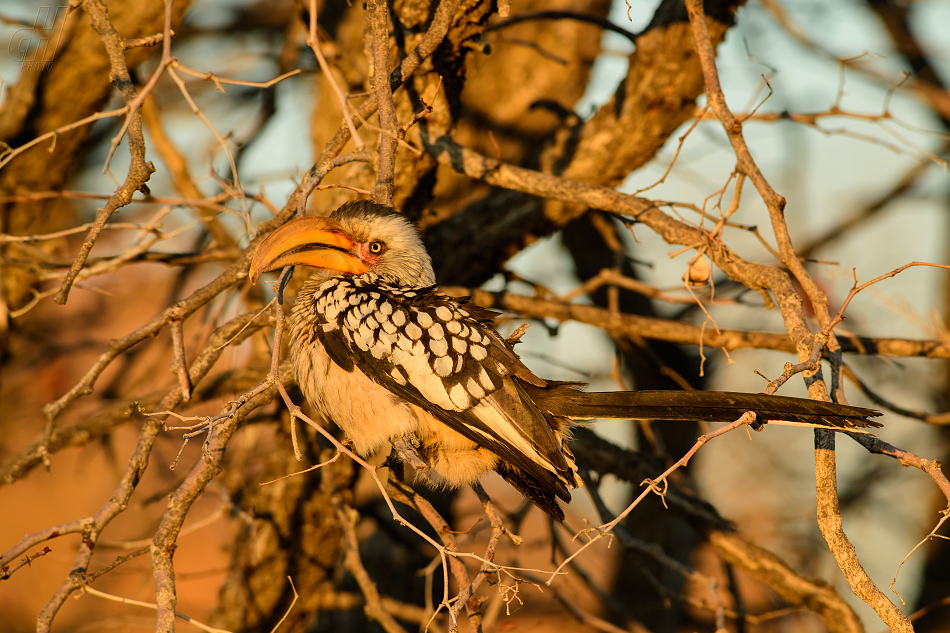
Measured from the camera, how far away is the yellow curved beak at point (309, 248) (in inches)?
79.0

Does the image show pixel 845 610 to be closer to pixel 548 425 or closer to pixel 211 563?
pixel 548 425

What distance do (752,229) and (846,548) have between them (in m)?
1.22

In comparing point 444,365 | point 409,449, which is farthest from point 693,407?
point 409,449

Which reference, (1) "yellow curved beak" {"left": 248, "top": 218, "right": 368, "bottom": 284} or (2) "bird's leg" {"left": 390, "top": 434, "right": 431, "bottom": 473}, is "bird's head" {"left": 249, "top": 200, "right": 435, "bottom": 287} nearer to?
(1) "yellow curved beak" {"left": 248, "top": 218, "right": 368, "bottom": 284}

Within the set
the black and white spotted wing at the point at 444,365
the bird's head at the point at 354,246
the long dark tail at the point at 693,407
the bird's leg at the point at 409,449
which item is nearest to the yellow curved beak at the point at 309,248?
the bird's head at the point at 354,246

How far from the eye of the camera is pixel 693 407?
1985 millimetres

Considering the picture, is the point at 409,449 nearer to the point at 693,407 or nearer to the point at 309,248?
the point at 309,248

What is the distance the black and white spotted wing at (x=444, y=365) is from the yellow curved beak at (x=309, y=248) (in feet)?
0.50

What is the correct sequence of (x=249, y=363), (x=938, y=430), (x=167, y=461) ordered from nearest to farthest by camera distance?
(x=249, y=363)
(x=167, y=461)
(x=938, y=430)

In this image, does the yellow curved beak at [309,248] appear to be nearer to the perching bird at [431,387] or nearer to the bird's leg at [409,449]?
the perching bird at [431,387]

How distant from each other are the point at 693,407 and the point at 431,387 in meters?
0.75

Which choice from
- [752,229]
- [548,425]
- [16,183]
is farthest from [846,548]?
[16,183]

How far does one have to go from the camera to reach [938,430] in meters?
5.00

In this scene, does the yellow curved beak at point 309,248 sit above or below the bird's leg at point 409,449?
above
